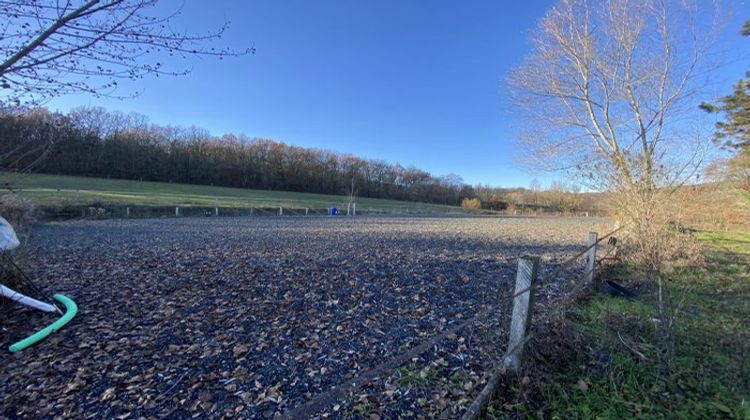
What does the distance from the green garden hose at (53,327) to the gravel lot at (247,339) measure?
9 cm

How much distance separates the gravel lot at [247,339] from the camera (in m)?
2.45

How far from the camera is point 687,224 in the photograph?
790cm

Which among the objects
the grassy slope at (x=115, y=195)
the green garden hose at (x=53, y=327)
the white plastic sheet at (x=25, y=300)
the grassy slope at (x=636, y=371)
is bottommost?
the green garden hose at (x=53, y=327)

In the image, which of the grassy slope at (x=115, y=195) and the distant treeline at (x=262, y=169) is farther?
the distant treeline at (x=262, y=169)

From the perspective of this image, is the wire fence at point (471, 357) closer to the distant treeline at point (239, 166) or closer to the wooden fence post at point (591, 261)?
the wooden fence post at point (591, 261)

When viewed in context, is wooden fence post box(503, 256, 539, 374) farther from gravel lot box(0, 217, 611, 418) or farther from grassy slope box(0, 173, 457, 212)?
grassy slope box(0, 173, 457, 212)

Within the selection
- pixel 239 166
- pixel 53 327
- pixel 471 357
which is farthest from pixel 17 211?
pixel 239 166

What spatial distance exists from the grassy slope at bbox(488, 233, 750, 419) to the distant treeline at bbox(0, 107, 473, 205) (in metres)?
32.8

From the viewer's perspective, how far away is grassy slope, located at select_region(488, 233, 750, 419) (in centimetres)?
228

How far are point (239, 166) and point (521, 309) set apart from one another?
206 feet

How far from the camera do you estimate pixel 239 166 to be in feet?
191

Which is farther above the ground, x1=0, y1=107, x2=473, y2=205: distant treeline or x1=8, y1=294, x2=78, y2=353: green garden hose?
x1=0, y1=107, x2=473, y2=205: distant treeline

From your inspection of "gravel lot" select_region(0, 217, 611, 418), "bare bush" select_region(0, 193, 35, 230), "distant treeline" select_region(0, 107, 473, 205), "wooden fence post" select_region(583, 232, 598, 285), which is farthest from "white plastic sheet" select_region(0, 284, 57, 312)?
"distant treeline" select_region(0, 107, 473, 205)

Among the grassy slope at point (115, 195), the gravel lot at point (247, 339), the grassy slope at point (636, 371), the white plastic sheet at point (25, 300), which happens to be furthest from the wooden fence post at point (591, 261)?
the grassy slope at point (115, 195)
